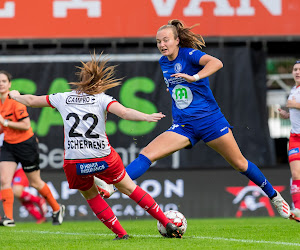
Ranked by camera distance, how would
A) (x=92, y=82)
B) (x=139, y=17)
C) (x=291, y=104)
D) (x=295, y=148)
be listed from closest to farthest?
(x=92, y=82)
(x=291, y=104)
(x=295, y=148)
(x=139, y=17)

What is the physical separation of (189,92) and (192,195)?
17.1 ft

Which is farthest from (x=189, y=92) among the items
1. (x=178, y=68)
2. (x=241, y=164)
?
(x=241, y=164)

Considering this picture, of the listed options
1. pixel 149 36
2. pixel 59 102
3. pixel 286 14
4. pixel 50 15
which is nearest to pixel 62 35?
pixel 50 15

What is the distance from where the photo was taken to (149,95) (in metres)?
13.4

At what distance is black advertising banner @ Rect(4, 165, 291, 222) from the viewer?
40.3 ft

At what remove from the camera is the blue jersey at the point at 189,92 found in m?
7.52

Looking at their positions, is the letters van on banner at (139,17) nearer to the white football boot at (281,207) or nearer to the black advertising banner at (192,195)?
the black advertising banner at (192,195)

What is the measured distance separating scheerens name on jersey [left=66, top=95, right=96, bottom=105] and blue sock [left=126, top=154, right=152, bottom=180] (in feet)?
3.40

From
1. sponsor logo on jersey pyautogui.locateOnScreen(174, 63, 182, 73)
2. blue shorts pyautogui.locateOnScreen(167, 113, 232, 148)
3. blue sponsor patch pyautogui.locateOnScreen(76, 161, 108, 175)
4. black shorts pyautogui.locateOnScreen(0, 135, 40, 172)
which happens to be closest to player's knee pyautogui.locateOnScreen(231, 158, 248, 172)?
blue shorts pyautogui.locateOnScreen(167, 113, 232, 148)

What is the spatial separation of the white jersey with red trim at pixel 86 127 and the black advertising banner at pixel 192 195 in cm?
578

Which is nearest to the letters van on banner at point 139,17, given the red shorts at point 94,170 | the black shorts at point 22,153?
the black shorts at point 22,153

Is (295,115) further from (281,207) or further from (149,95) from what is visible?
(149,95)

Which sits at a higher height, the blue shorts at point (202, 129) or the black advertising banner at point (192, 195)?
the blue shorts at point (202, 129)

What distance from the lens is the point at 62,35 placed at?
42.8 feet
